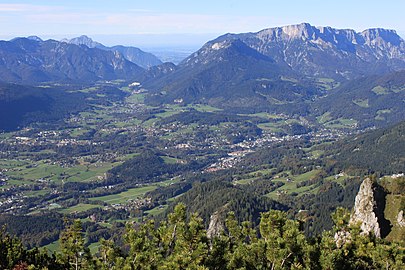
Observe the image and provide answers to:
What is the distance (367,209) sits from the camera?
7712 cm

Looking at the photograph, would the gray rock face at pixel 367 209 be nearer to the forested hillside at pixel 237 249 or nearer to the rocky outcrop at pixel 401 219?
the rocky outcrop at pixel 401 219

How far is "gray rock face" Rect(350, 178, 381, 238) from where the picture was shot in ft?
240

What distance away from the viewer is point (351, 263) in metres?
39.5

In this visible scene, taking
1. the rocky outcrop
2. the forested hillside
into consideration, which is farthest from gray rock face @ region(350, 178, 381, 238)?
the forested hillside

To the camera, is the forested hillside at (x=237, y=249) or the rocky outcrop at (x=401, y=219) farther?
the rocky outcrop at (x=401, y=219)

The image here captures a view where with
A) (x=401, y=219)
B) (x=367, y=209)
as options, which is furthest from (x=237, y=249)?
(x=367, y=209)

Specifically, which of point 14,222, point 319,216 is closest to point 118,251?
point 319,216

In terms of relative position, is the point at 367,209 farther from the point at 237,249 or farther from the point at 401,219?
the point at 237,249

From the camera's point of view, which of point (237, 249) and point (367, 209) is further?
point (367, 209)

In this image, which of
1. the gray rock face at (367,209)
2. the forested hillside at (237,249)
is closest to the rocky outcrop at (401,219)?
the gray rock face at (367,209)

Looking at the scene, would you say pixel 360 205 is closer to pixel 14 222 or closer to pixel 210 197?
pixel 210 197

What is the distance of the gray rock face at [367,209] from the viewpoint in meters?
73.2

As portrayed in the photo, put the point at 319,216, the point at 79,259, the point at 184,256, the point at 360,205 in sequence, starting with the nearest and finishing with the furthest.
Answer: the point at 184,256
the point at 79,259
the point at 360,205
the point at 319,216

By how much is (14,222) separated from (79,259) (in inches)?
6114
